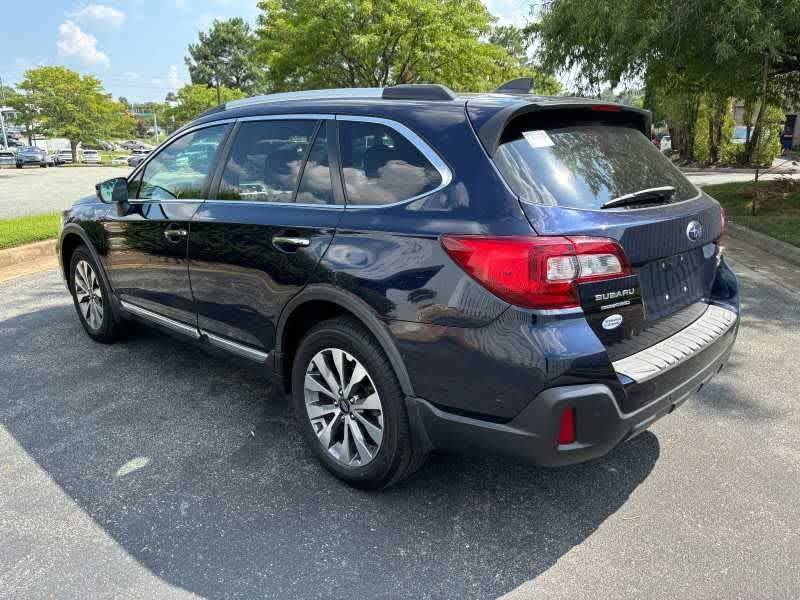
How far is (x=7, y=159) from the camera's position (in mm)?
40469

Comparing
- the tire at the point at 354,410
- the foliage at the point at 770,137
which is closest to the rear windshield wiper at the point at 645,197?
the tire at the point at 354,410

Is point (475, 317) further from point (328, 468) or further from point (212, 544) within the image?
point (212, 544)

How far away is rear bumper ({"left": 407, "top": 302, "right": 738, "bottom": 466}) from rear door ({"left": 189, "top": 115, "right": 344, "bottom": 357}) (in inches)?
37.9

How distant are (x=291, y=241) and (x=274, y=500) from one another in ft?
4.00

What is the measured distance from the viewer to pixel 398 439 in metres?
2.62

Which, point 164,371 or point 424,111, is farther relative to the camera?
point 164,371

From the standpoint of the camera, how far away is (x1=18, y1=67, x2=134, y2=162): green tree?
154 ft

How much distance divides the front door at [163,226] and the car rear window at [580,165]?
1.94 m

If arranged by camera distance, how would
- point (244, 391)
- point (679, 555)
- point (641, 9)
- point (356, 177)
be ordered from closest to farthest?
point (679, 555), point (356, 177), point (244, 391), point (641, 9)

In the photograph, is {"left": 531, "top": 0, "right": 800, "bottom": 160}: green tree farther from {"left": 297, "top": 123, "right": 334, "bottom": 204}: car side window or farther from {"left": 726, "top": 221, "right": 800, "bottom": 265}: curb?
{"left": 297, "top": 123, "right": 334, "bottom": 204}: car side window

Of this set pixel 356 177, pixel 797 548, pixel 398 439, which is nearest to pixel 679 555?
pixel 797 548

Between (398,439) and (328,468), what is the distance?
56 centimetres

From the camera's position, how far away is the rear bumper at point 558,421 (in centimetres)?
221

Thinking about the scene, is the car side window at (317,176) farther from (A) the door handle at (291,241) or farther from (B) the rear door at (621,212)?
(B) the rear door at (621,212)
